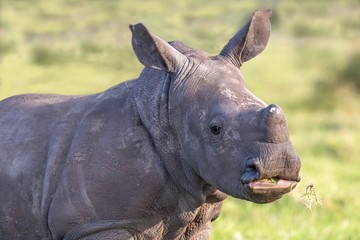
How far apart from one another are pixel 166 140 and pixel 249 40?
0.74 metres

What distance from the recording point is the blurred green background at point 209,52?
9.34 m

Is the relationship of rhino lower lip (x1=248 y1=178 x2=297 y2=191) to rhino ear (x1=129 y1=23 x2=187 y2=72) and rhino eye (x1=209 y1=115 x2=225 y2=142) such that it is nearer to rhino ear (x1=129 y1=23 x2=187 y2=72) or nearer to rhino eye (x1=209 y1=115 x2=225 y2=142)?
rhino eye (x1=209 y1=115 x2=225 y2=142)

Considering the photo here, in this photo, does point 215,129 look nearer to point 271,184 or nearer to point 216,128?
point 216,128

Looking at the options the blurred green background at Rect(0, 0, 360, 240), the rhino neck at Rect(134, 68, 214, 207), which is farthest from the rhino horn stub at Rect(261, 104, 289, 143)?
the blurred green background at Rect(0, 0, 360, 240)

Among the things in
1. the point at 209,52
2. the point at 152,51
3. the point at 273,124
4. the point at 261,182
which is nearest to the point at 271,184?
the point at 261,182

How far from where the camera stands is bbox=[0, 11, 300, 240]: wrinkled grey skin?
5.27 metres

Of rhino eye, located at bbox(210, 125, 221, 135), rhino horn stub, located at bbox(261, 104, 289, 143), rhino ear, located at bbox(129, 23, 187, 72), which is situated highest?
rhino ear, located at bbox(129, 23, 187, 72)

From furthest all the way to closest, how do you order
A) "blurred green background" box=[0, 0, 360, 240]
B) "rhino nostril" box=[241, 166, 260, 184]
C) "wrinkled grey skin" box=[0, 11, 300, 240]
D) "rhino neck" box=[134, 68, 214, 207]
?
"blurred green background" box=[0, 0, 360, 240], "rhino neck" box=[134, 68, 214, 207], "wrinkled grey skin" box=[0, 11, 300, 240], "rhino nostril" box=[241, 166, 260, 184]

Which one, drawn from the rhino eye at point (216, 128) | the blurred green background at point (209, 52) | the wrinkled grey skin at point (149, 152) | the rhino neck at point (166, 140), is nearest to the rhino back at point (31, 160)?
the wrinkled grey skin at point (149, 152)

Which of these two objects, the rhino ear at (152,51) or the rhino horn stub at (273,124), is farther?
the rhino ear at (152,51)

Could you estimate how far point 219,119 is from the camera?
17.4 ft

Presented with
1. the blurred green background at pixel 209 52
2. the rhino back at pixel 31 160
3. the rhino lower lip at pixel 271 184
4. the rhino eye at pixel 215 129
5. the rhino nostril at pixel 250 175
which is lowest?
the blurred green background at pixel 209 52

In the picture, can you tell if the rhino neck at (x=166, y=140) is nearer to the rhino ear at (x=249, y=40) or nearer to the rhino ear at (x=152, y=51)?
the rhino ear at (x=152, y=51)

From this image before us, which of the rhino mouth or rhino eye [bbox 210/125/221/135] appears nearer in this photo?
the rhino mouth
